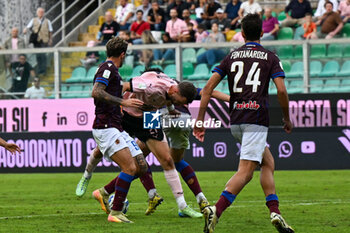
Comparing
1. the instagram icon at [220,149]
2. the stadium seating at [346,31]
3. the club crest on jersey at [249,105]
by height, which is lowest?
the instagram icon at [220,149]

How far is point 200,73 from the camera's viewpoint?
784 inches

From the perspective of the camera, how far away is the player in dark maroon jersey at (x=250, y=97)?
816cm

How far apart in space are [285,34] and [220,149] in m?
4.18

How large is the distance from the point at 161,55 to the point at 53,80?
116 inches

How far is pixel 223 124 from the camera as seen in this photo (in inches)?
762

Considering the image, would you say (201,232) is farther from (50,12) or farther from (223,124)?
(50,12)

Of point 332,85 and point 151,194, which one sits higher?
point 332,85

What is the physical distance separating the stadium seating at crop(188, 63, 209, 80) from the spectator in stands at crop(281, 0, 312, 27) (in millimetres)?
3427

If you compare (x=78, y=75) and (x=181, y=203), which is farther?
(x=78, y=75)

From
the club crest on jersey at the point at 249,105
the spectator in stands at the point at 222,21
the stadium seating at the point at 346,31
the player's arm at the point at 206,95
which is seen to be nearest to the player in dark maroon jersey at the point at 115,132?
the player's arm at the point at 206,95

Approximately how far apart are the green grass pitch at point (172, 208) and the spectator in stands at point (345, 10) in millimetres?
4885

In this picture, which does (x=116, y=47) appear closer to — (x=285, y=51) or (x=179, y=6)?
(x=285, y=51)

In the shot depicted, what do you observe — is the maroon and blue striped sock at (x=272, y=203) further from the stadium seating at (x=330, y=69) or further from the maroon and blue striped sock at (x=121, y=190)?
the stadium seating at (x=330, y=69)

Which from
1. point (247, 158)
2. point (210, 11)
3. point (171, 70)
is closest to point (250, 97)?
point (247, 158)
